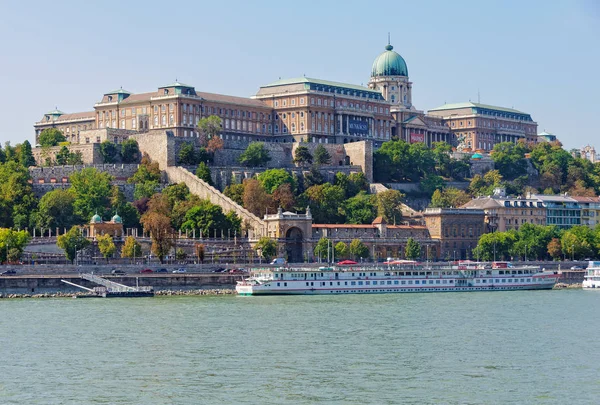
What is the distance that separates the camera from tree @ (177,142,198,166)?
370 feet

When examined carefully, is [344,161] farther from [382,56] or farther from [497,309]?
[497,309]

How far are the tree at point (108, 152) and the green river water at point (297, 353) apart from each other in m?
43.9

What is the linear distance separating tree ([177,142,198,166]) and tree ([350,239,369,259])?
63.2 feet

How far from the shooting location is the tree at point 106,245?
290 ft

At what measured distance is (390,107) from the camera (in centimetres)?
14425

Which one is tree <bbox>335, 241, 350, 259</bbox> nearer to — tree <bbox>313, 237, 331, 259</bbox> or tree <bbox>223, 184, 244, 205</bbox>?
tree <bbox>313, 237, 331, 259</bbox>

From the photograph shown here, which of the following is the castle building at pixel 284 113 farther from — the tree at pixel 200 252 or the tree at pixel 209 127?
the tree at pixel 200 252

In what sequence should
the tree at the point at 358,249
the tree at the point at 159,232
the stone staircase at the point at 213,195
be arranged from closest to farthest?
the tree at the point at 159,232 → the tree at the point at 358,249 → the stone staircase at the point at 213,195

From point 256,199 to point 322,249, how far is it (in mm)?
9105

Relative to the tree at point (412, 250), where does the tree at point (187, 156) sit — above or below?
above

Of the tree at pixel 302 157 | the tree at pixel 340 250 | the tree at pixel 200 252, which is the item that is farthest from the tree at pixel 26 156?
the tree at pixel 340 250

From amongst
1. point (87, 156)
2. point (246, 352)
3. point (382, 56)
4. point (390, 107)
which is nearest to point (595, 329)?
point (246, 352)

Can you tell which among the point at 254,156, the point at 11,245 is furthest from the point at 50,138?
the point at 11,245

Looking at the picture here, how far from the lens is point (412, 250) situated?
101125 millimetres
